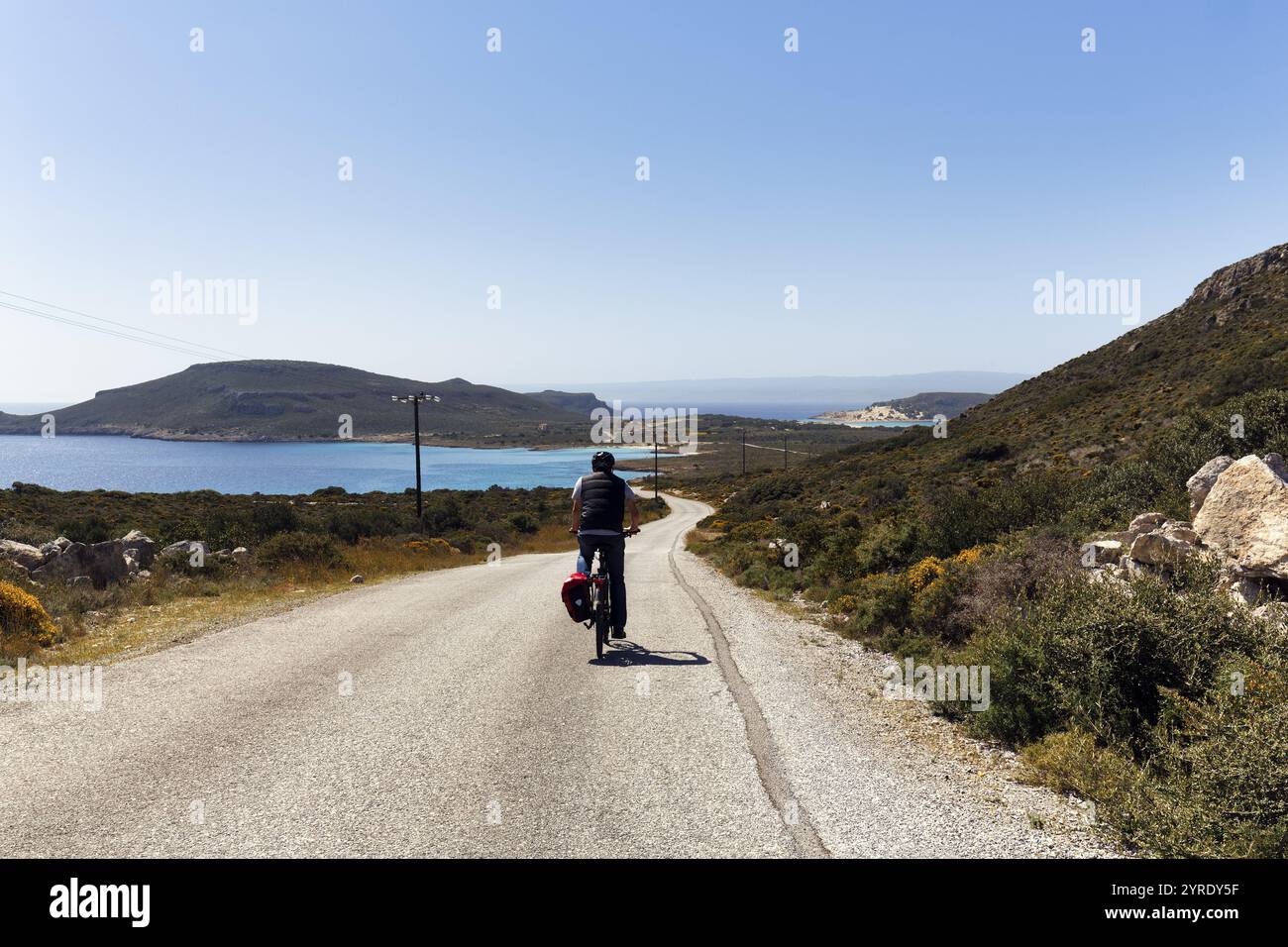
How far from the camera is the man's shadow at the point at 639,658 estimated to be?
8062 millimetres

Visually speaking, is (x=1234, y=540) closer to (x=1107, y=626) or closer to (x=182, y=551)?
(x=1107, y=626)

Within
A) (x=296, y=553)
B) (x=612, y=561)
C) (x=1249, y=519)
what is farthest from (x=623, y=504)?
(x=296, y=553)

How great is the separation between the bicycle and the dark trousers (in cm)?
5

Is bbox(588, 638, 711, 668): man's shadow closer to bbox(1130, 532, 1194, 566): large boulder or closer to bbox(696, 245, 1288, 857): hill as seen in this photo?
bbox(696, 245, 1288, 857): hill

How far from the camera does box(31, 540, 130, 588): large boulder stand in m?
13.9

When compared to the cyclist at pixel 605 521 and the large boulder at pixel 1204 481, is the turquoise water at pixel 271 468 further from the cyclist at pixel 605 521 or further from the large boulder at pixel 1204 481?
the large boulder at pixel 1204 481

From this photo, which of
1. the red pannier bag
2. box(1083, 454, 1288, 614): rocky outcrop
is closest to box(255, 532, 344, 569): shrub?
the red pannier bag

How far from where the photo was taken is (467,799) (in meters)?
4.36

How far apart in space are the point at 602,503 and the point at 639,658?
6.12 ft

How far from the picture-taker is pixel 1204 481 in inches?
343

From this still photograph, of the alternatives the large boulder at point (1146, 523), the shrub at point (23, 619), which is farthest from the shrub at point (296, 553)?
the large boulder at point (1146, 523)

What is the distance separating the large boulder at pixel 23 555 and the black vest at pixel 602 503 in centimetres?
1281

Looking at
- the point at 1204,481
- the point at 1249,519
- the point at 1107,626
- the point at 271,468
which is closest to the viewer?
the point at 1107,626
